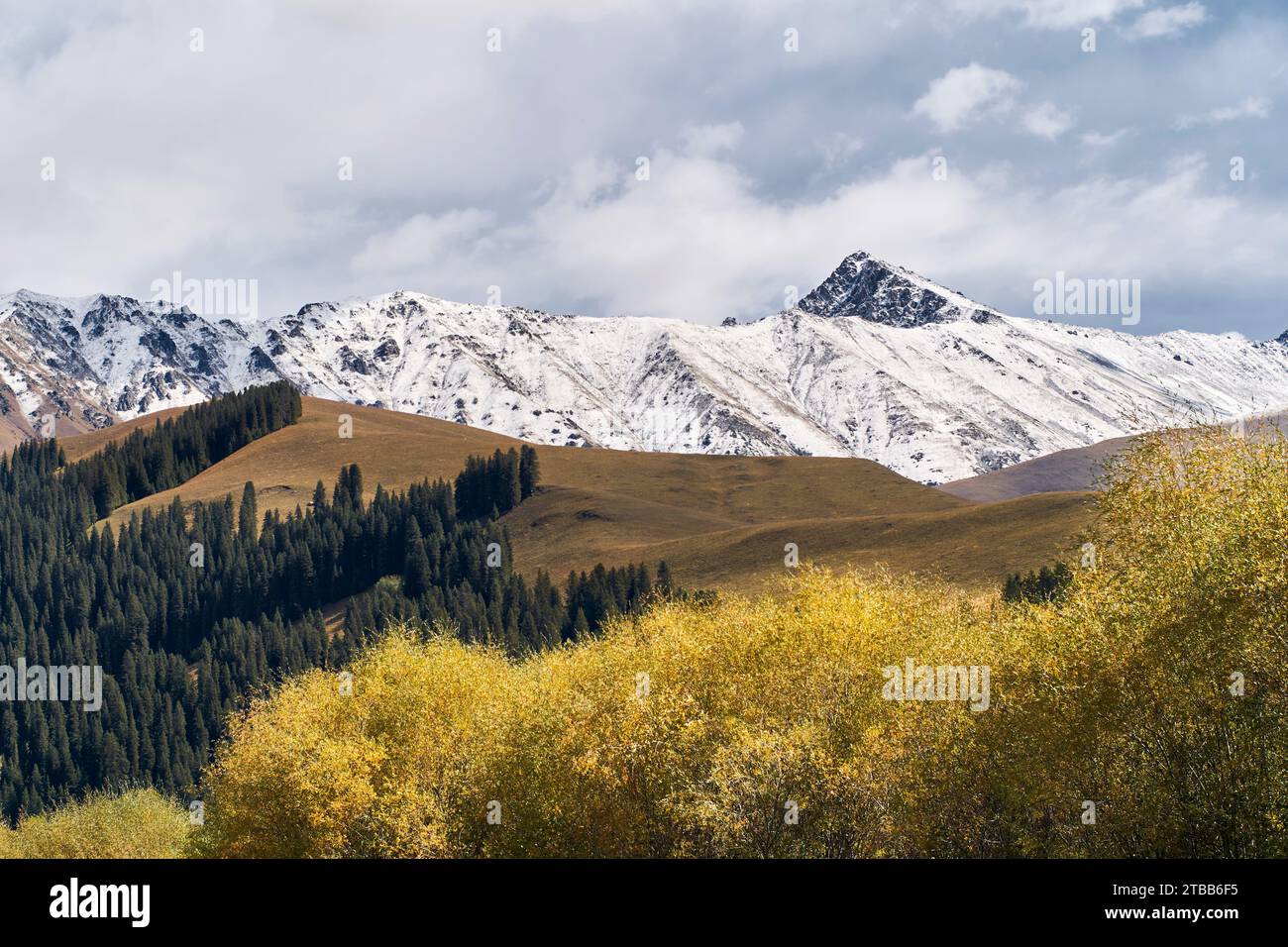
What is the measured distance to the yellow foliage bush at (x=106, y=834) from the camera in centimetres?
12681

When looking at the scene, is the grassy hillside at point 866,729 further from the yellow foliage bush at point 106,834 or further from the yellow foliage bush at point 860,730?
the yellow foliage bush at point 106,834

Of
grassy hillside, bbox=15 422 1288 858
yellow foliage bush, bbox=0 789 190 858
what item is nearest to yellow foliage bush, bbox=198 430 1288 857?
grassy hillside, bbox=15 422 1288 858

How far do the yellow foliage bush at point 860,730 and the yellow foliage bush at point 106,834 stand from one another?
50828 mm

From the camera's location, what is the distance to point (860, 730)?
60.8 m

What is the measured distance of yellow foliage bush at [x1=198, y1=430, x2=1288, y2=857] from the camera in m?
47.0

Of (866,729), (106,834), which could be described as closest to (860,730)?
(866,729)

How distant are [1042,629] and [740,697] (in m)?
16.5

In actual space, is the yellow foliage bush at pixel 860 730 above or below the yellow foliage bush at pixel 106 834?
above

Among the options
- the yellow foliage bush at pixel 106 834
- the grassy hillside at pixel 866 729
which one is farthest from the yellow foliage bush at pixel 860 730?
the yellow foliage bush at pixel 106 834

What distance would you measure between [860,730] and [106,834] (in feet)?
331

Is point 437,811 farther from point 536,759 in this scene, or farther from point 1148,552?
point 1148,552
